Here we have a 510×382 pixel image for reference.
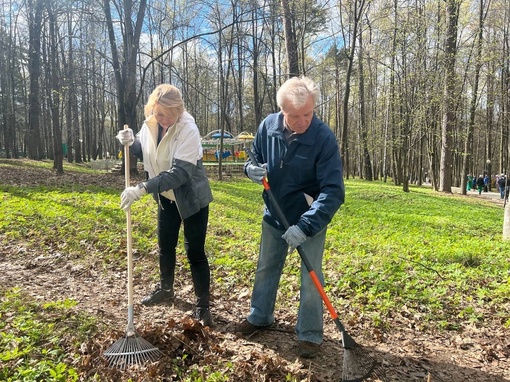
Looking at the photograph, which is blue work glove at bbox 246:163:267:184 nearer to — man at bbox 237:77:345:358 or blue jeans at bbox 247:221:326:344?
man at bbox 237:77:345:358

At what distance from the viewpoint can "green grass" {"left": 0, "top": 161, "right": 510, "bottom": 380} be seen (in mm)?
3523

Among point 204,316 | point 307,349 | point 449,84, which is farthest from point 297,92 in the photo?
point 449,84

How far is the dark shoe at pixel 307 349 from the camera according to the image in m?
3.15

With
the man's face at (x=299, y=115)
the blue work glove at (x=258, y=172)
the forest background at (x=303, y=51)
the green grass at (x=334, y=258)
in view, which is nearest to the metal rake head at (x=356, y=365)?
the green grass at (x=334, y=258)

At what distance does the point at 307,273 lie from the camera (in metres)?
3.12

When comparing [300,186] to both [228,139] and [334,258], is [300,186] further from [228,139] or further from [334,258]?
[228,139]

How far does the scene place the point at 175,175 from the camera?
3213 millimetres

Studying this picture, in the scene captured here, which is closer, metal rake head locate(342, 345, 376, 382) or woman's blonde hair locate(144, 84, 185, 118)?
metal rake head locate(342, 345, 376, 382)

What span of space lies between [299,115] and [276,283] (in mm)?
1497

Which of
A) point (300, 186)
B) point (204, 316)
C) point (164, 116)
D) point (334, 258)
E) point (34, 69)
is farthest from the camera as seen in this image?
point (34, 69)

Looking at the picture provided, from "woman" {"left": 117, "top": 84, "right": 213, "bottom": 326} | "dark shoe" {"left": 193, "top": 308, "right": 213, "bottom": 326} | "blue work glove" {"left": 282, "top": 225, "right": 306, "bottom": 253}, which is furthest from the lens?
"dark shoe" {"left": 193, "top": 308, "right": 213, "bottom": 326}

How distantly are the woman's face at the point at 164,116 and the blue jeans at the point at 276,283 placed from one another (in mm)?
1176

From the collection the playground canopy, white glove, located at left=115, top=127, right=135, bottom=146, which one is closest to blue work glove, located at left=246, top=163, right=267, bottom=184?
white glove, located at left=115, top=127, right=135, bottom=146

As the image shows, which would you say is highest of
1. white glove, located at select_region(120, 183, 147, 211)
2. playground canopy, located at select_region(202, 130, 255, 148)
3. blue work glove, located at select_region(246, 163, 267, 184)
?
playground canopy, located at select_region(202, 130, 255, 148)
